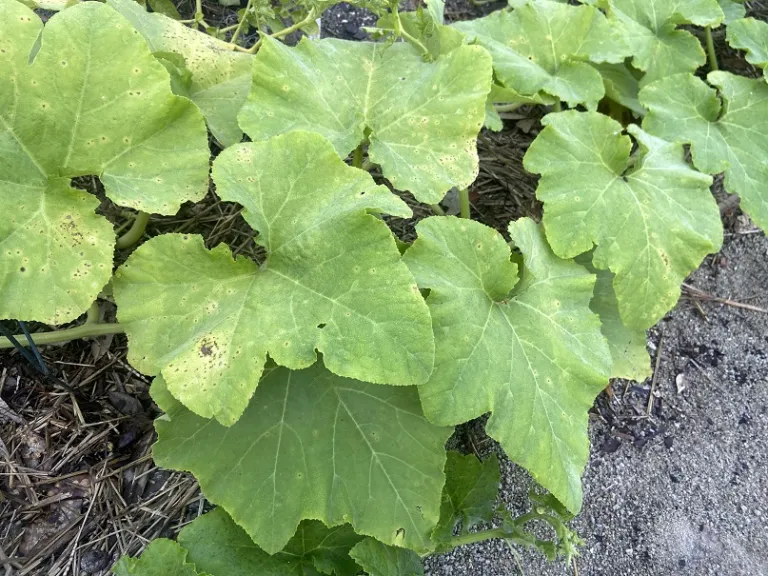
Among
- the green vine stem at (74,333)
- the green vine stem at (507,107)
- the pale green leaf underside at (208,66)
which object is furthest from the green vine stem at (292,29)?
the green vine stem at (74,333)

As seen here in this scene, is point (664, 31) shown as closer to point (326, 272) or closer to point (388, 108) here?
point (388, 108)

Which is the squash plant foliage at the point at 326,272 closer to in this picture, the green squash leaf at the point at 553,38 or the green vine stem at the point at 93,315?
the green vine stem at the point at 93,315

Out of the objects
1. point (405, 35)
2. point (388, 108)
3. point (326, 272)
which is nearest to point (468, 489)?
point (326, 272)

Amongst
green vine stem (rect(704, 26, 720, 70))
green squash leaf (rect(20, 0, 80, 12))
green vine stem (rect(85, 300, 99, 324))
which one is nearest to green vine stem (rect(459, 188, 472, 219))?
green vine stem (rect(85, 300, 99, 324))

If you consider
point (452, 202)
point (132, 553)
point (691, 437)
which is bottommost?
point (691, 437)

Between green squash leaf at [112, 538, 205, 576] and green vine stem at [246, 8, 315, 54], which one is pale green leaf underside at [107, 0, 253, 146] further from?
green squash leaf at [112, 538, 205, 576]

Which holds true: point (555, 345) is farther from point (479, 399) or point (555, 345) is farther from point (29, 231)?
point (29, 231)

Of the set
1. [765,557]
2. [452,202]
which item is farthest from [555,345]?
[765,557]
